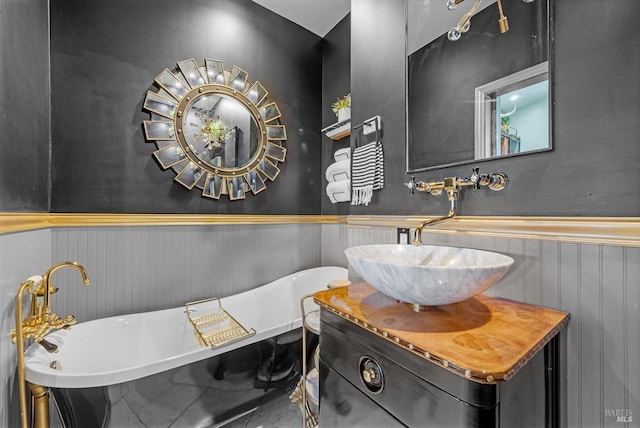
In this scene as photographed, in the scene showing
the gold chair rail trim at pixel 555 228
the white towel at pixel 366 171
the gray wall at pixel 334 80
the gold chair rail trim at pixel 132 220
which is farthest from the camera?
the gray wall at pixel 334 80

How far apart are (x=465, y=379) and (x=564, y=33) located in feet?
3.56

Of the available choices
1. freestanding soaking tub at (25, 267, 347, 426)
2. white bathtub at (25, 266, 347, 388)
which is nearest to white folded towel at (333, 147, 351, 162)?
white bathtub at (25, 266, 347, 388)

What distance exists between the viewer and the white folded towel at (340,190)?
2.19 metres

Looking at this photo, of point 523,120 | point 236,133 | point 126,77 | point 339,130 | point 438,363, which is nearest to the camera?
point 438,363

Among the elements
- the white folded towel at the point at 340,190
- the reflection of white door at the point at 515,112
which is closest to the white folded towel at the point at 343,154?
the white folded towel at the point at 340,190

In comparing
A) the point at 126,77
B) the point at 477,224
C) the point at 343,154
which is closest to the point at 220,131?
the point at 126,77

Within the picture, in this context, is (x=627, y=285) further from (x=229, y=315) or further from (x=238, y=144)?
(x=238, y=144)

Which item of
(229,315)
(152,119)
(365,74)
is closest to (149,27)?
(152,119)

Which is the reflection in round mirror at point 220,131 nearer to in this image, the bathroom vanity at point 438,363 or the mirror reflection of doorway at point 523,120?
the bathroom vanity at point 438,363

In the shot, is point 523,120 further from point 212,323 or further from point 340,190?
point 212,323

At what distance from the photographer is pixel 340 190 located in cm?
224

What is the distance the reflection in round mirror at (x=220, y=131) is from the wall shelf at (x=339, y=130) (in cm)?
64

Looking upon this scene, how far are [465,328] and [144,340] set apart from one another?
1840mm

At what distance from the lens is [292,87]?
2.51 metres
